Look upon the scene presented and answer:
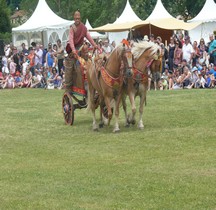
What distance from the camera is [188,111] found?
56.2 ft

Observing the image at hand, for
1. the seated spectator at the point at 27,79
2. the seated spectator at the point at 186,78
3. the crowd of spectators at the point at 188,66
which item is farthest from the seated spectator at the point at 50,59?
the seated spectator at the point at 186,78

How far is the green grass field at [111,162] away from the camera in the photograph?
8.30m

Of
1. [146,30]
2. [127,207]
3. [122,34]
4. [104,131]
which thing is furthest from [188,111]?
[122,34]

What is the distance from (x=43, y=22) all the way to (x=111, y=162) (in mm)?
27827

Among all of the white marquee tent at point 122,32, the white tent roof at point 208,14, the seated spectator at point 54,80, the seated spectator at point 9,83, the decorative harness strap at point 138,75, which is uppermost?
the decorative harness strap at point 138,75

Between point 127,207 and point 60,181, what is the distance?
1858 mm

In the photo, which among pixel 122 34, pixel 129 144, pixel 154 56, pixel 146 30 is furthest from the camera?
pixel 122 34

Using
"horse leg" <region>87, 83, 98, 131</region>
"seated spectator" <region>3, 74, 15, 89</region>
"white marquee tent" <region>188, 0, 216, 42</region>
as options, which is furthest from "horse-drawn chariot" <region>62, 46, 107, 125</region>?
"white marquee tent" <region>188, 0, 216, 42</region>

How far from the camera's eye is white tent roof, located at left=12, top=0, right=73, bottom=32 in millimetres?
37125

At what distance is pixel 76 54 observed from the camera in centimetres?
1506

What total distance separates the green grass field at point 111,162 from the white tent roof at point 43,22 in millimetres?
19200

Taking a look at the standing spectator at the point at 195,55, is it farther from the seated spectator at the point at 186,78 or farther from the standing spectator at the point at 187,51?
the seated spectator at the point at 186,78

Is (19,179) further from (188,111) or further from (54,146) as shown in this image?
(188,111)

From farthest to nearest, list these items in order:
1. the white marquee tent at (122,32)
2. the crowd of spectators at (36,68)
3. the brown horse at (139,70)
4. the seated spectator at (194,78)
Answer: the white marquee tent at (122,32), the crowd of spectators at (36,68), the seated spectator at (194,78), the brown horse at (139,70)
